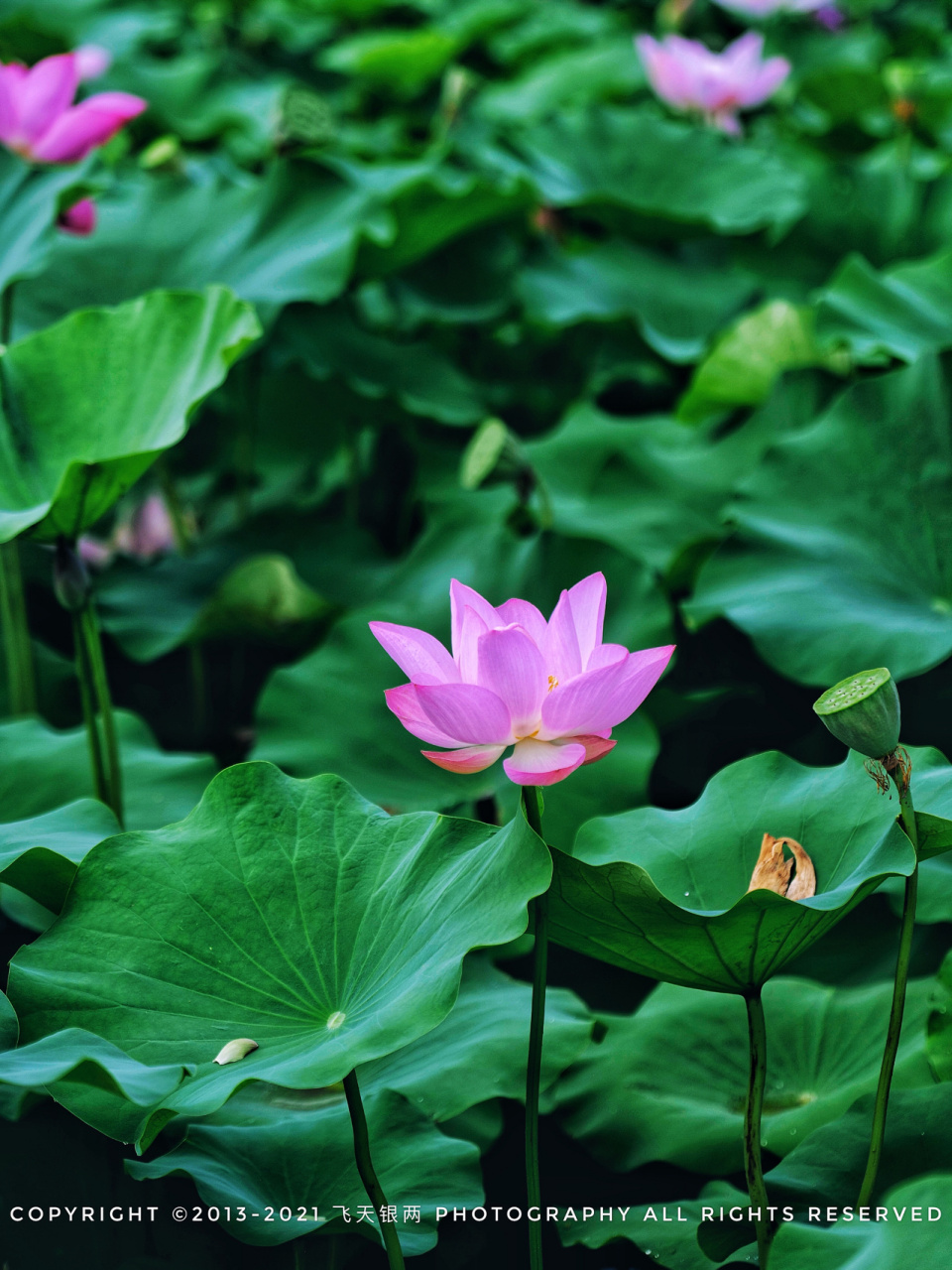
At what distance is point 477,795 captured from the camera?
3.81 ft

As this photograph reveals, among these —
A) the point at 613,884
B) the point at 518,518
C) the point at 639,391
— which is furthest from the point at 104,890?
the point at 639,391

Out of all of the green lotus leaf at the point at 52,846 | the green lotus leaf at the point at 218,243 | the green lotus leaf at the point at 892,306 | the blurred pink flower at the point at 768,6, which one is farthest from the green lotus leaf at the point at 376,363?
the blurred pink flower at the point at 768,6

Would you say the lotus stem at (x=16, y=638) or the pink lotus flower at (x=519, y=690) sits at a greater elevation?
the pink lotus flower at (x=519, y=690)

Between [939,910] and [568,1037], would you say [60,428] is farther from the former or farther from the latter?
[939,910]

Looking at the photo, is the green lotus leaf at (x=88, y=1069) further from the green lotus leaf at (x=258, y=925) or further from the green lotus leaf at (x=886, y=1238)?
the green lotus leaf at (x=886, y=1238)

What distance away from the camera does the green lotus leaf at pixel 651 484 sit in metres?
1.47

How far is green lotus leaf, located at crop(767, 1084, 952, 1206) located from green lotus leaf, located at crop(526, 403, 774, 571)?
2.28ft

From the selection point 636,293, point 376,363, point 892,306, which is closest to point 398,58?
point 636,293

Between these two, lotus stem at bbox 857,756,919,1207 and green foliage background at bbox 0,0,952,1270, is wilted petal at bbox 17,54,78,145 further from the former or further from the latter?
lotus stem at bbox 857,756,919,1207

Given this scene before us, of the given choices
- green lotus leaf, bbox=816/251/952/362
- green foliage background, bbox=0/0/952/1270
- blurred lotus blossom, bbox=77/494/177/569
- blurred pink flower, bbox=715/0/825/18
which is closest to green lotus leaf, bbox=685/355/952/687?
green foliage background, bbox=0/0/952/1270

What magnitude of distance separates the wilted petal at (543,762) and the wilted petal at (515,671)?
0.06 ft

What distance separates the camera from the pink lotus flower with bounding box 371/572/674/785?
651 millimetres

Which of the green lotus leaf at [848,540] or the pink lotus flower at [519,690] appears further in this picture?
the green lotus leaf at [848,540]

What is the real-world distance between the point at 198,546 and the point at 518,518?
19.9 inches
